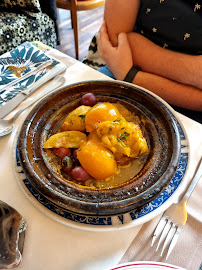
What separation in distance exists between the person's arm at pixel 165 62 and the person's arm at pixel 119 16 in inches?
1.9

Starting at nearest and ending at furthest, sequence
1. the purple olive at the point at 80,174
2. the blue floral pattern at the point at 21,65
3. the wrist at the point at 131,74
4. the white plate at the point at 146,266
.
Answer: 1. the white plate at the point at 146,266
2. the purple olive at the point at 80,174
3. the blue floral pattern at the point at 21,65
4. the wrist at the point at 131,74

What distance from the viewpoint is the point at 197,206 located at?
1.79 ft

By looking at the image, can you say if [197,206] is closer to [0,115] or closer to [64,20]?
[0,115]

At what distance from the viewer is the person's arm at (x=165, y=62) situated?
2.83ft

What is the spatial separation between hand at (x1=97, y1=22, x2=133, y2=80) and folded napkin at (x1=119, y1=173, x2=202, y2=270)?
642mm

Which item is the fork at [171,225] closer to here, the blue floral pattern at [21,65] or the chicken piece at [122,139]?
the chicken piece at [122,139]

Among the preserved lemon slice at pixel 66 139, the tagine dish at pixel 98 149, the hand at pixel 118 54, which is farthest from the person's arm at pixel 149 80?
the preserved lemon slice at pixel 66 139

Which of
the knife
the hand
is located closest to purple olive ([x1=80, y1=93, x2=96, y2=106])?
the knife

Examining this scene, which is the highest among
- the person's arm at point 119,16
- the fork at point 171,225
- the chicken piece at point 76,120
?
the person's arm at point 119,16

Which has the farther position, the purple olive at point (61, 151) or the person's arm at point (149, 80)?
the person's arm at point (149, 80)

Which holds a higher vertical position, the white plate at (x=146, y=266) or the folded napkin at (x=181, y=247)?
the white plate at (x=146, y=266)

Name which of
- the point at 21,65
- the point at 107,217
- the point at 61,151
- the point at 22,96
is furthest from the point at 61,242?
the point at 21,65

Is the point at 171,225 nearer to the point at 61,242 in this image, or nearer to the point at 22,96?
the point at 61,242

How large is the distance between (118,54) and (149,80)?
18cm
